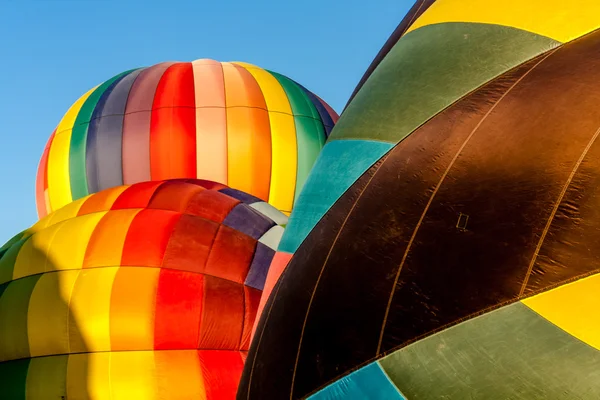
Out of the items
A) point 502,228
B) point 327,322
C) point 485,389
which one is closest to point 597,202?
point 502,228

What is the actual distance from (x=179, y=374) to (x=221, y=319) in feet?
1.89

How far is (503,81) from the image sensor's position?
3.08 meters

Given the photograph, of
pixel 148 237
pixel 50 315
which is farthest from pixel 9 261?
pixel 148 237

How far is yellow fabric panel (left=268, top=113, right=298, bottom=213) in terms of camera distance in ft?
39.5

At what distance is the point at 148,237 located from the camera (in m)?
7.79

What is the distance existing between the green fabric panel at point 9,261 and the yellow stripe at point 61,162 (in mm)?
4330

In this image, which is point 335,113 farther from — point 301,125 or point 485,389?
point 485,389

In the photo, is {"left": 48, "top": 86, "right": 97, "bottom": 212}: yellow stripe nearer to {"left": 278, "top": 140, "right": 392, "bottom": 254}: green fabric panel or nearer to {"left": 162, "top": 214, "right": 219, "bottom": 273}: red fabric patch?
{"left": 162, "top": 214, "right": 219, "bottom": 273}: red fabric patch

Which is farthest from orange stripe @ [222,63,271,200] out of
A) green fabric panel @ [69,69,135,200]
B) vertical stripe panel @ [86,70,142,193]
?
green fabric panel @ [69,69,135,200]

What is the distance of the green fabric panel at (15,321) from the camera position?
7480 millimetres

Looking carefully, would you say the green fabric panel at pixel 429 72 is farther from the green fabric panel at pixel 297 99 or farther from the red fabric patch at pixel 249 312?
the green fabric panel at pixel 297 99

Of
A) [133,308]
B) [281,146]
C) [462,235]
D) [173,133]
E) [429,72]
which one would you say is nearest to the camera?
[462,235]

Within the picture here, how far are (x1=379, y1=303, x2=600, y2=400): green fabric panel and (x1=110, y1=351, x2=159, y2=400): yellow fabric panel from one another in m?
4.53

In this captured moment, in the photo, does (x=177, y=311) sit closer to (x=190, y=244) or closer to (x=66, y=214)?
(x=190, y=244)
